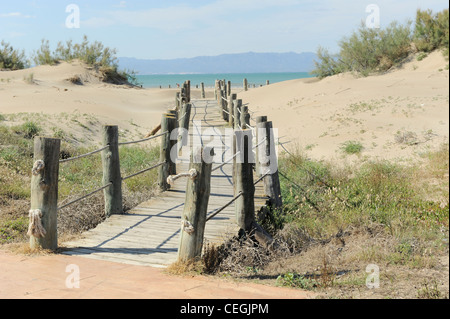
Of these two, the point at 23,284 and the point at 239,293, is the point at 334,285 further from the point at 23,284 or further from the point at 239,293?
the point at 23,284

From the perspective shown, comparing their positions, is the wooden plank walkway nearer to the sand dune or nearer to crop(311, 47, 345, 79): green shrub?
the sand dune

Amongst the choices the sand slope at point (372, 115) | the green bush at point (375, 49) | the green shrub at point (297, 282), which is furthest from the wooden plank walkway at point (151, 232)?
the green bush at point (375, 49)

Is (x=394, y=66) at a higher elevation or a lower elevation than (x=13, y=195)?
higher

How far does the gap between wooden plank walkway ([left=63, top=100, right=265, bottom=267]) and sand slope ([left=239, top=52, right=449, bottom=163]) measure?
4052 millimetres

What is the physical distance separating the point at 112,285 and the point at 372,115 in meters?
12.6

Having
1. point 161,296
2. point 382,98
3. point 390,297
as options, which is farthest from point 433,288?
point 382,98

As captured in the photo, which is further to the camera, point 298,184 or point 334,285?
point 298,184

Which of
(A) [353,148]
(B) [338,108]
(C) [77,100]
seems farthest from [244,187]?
(C) [77,100]

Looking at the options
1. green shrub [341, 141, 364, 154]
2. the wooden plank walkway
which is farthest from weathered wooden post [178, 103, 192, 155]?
green shrub [341, 141, 364, 154]

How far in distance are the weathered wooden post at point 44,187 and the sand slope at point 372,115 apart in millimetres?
6199

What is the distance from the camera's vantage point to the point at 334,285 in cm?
470

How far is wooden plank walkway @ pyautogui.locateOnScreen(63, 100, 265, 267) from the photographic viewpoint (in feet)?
Result: 19.0

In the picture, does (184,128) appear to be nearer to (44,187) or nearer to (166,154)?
(166,154)
